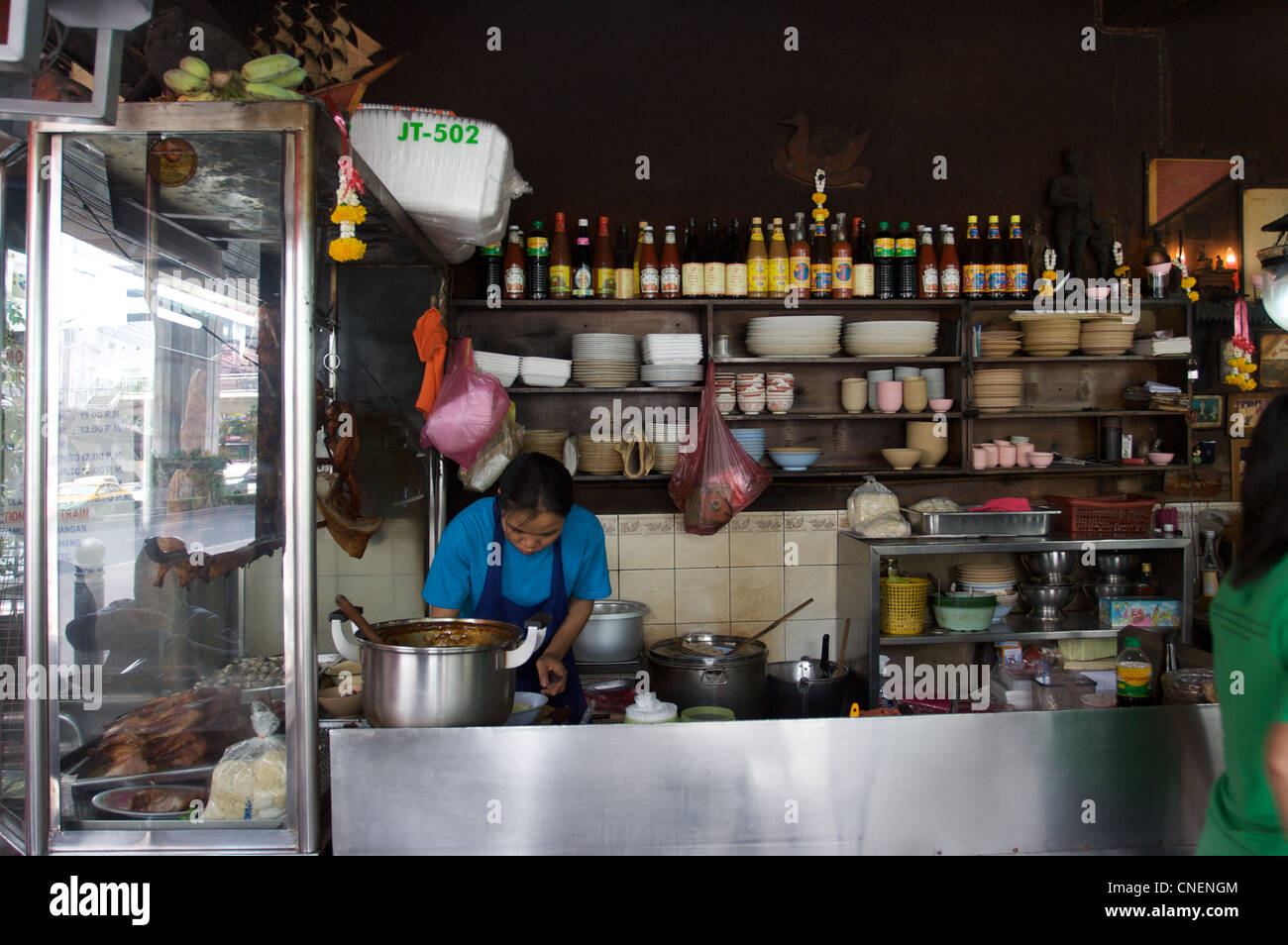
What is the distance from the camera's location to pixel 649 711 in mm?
2051

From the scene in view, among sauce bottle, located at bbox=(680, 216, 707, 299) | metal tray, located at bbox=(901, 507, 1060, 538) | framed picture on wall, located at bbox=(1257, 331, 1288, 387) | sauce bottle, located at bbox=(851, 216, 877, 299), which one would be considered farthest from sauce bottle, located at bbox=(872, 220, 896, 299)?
framed picture on wall, located at bbox=(1257, 331, 1288, 387)

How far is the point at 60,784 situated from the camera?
1.99 m

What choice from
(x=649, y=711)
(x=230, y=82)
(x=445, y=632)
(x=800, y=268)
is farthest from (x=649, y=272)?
(x=649, y=711)

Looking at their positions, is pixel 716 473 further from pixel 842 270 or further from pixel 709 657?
pixel 842 270

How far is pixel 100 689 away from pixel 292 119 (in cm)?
139

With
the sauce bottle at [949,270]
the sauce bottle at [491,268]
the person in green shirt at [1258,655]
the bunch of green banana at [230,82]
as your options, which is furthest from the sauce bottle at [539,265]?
the person in green shirt at [1258,655]

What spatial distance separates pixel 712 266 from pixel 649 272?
0.94 feet

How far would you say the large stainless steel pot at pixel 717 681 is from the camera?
328 centimetres

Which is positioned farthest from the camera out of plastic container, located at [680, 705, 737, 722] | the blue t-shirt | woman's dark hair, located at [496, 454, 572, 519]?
the blue t-shirt

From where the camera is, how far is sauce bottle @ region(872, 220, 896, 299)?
4.29 meters

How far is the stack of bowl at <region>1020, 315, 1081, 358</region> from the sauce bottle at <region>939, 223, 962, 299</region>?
39cm

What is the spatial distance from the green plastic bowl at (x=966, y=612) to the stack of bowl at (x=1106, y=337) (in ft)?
4.35

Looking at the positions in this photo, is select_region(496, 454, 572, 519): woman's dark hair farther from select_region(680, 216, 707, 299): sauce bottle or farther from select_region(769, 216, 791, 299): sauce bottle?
select_region(769, 216, 791, 299): sauce bottle

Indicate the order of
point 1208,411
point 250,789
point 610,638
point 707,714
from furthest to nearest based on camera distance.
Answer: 1. point 1208,411
2. point 610,638
3. point 707,714
4. point 250,789
